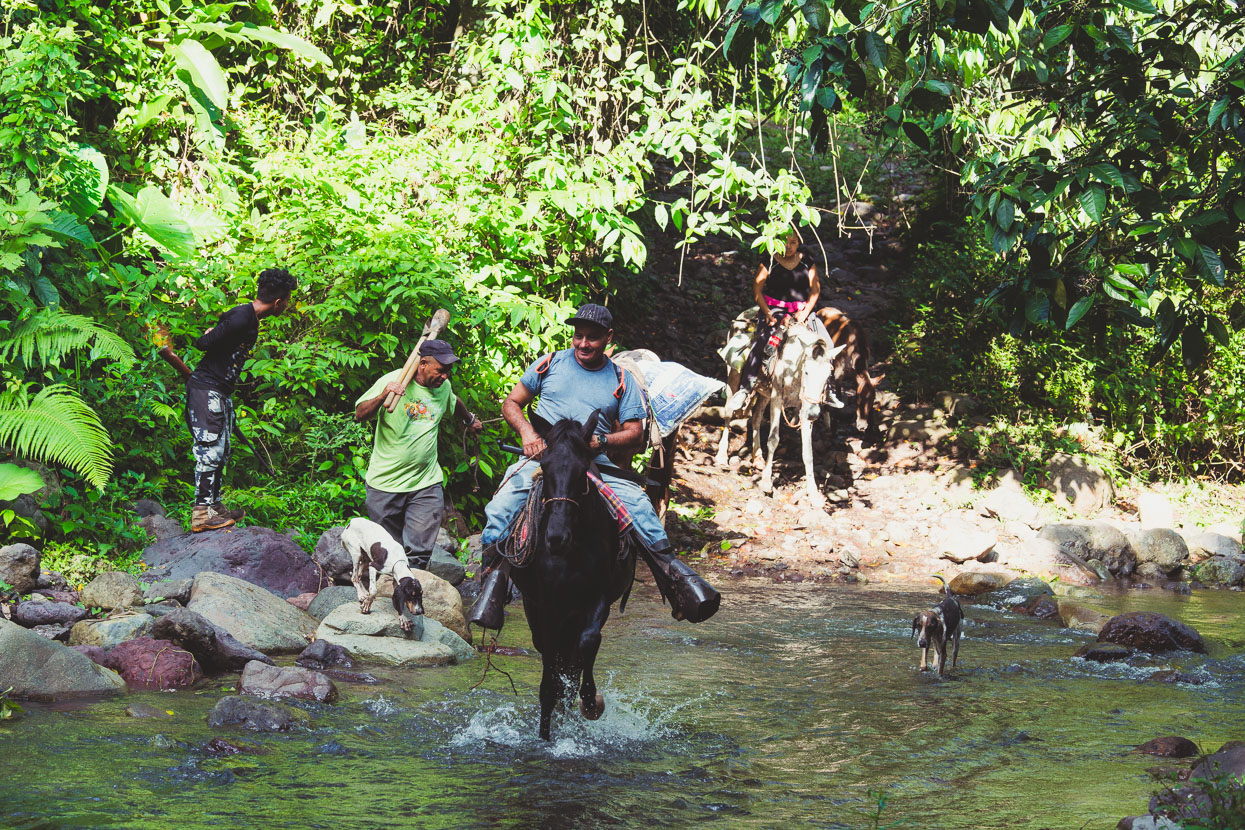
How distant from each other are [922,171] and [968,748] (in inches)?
783

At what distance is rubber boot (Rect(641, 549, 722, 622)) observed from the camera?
593 cm

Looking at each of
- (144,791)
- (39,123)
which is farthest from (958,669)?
(39,123)

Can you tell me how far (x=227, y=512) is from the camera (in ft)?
31.2

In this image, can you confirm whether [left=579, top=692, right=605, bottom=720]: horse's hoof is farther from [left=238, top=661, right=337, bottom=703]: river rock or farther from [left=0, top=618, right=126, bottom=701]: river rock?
[left=0, top=618, right=126, bottom=701]: river rock

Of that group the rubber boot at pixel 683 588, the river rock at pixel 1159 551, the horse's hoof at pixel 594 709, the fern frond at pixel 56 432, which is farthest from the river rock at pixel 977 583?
the fern frond at pixel 56 432

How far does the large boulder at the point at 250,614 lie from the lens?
7.64 metres

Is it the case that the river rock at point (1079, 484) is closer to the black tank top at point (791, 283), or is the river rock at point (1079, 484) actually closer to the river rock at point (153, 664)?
the black tank top at point (791, 283)

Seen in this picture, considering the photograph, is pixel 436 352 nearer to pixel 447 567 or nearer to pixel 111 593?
pixel 447 567

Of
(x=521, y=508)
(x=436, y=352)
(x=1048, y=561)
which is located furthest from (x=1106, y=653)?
(x=436, y=352)

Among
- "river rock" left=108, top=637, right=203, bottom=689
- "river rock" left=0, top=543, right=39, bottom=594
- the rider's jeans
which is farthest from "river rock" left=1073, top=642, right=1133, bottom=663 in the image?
"river rock" left=0, top=543, right=39, bottom=594

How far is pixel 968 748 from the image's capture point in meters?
6.12

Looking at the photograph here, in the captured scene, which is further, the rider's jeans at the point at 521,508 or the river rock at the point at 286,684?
the river rock at the point at 286,684

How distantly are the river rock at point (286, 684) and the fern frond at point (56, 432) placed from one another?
2241mm

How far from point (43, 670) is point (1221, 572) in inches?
489
